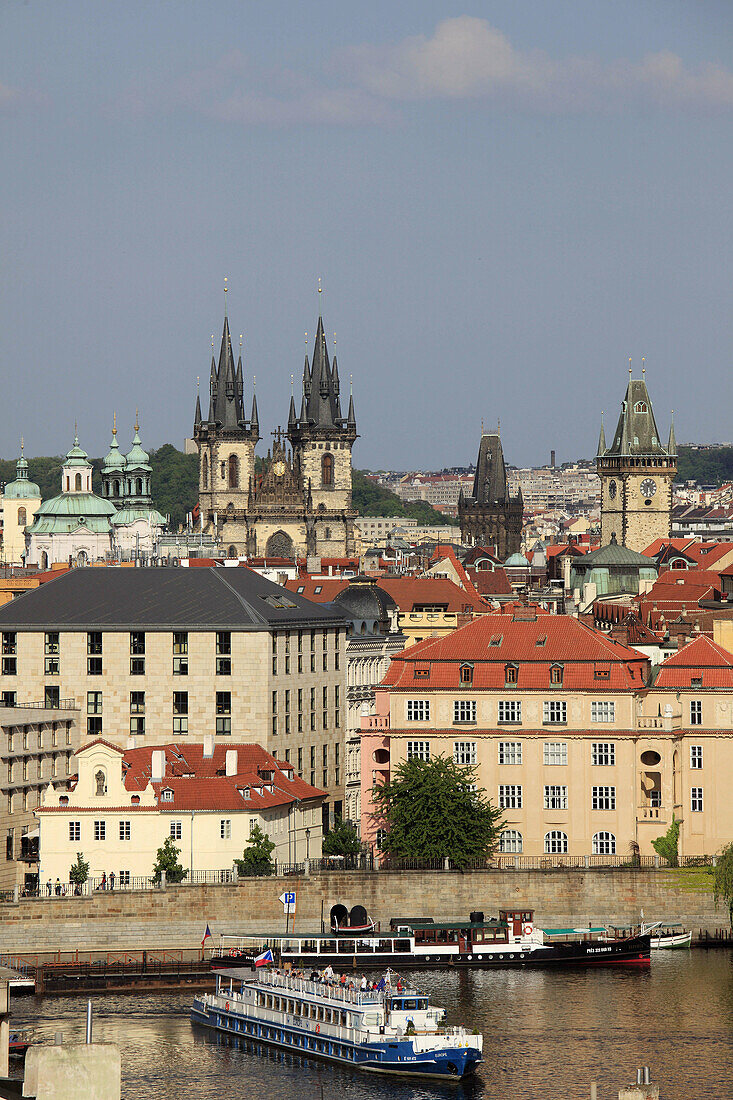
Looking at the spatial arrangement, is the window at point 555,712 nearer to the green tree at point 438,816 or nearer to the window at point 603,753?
the window at point 603,753

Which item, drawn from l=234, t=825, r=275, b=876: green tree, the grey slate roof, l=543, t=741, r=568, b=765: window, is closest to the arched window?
l=543, t=741, r=568, b=765: window

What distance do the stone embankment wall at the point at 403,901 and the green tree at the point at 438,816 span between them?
224cm

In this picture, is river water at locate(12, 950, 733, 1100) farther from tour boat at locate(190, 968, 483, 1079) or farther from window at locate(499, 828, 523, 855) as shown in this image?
window at locate(499, 828, 523, 855)

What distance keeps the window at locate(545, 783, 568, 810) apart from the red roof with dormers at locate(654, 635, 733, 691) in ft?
20.3

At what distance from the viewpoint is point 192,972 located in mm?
94438

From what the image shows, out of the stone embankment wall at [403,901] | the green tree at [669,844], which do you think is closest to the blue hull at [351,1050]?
the stone embankment wall at [403,901]

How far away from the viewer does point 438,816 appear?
10381 cm

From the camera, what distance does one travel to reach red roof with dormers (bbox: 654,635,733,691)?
108 m

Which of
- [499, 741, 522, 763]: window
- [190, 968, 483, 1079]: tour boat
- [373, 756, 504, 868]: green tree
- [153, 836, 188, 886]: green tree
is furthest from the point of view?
[499, 741, 522, 763]: window

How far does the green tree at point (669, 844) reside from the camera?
103938 mm

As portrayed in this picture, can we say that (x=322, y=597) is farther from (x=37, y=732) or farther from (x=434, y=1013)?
(x=434, y=1013)

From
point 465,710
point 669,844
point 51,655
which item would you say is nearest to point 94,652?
point 51,655

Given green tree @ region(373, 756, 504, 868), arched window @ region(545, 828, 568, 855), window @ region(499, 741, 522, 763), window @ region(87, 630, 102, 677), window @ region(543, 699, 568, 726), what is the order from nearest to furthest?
green tree @ region(373, 756, 504, 868), arched window @ region(545, 828, 568, 855), window @ region(499, 741, 522, 763), window @ region(543, 699, 568, 726), window @ region(87, 630, 102, 677)

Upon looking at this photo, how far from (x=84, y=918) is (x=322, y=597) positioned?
204 ft
